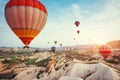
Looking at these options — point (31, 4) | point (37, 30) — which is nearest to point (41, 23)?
point (37, 30)

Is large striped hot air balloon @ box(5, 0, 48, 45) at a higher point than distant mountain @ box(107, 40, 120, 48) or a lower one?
lower

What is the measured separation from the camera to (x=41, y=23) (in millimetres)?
33562

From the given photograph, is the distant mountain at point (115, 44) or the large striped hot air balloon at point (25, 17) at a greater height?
the distant mountain at point (115, 44)

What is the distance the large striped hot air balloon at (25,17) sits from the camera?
3188 centimetres

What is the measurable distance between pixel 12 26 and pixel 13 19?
1.21 metres

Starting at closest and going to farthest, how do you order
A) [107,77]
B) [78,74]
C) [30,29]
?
1. [107,77]
2. [30,29]
3. [78,74]

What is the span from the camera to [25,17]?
32.0 metres

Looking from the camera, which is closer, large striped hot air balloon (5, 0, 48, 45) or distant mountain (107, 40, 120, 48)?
large striped hot air balloon (5, 0, 48, 45)

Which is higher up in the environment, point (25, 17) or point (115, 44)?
point (115, 44)

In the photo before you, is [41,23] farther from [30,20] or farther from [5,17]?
[5,17]

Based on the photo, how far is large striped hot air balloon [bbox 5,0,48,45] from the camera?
3188 centimetres

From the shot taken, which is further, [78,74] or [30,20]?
[78,74]

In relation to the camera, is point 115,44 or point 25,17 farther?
point 115,44

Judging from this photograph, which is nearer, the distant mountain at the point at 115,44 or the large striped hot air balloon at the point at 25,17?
the large striped hot air balloon at the point at 25,17
